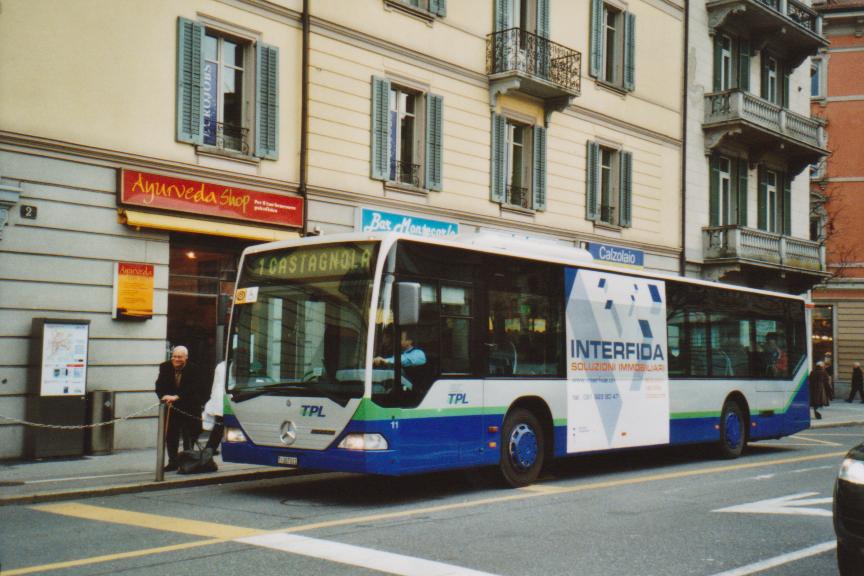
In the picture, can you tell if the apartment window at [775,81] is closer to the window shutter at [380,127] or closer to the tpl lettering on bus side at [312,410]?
the window shutter at [380,127]

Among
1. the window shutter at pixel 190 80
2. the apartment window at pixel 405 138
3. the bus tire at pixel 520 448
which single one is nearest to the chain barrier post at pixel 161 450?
the bus tire at pixel 520 448

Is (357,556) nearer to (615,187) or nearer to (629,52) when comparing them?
(615,187)

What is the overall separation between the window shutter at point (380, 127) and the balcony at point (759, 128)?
43.8 ft

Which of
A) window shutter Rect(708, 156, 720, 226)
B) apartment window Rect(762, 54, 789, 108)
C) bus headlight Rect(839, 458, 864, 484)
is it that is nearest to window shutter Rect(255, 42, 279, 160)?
bus headlight Rect(839, 458, 864, 484)

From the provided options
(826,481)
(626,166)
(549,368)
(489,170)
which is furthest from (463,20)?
(826,481)

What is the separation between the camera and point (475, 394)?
11312 mm

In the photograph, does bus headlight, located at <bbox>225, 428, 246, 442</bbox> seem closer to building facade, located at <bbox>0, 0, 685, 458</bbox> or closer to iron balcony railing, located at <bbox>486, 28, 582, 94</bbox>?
building facade, located at <bbox>0, 0, 685, 458</bbox>

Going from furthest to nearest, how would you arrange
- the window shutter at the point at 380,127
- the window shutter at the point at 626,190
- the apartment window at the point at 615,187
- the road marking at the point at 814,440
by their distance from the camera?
1. the window shutter at the point at 626,190
2. the apartment window at the point at 615,187
3. the road marking at the point at 814,440
4. the window shutter at the point at 380,127

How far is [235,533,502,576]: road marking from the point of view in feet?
23.0

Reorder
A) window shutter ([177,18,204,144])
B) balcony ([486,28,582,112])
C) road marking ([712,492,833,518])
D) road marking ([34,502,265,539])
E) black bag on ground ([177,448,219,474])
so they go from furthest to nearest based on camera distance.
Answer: balcony ([486,28,582,112])
window shutter ([177,18,204,144])
black bag on ground ([177,448,219,474])
road marking ([712,492,833,518])
road marking ([34,502,265,539])

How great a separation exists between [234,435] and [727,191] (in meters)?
23.2

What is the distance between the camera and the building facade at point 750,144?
96.2 feet

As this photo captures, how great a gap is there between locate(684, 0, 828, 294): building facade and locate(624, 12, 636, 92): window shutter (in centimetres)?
303

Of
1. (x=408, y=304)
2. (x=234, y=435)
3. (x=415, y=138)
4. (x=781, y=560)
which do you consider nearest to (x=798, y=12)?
(x=415, y=138)
